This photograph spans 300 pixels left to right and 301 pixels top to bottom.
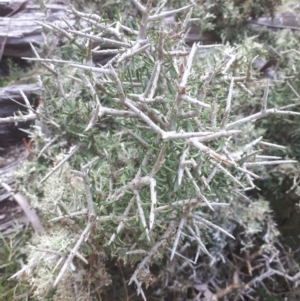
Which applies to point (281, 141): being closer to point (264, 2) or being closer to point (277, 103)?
point (277, 103)

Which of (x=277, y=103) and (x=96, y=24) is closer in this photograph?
(x=96, y=24)

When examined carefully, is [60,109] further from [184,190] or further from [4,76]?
[4,76]

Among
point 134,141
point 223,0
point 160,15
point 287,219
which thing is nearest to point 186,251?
point 287,219

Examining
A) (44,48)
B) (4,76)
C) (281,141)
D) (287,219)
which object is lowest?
(287,219)

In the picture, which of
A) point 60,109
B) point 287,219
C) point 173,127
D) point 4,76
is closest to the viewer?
Result: point 173,127

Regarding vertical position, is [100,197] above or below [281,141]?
above

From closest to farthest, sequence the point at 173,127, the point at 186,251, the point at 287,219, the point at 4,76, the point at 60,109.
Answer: the point at 173,127, the point at 60,109, the point at 186,251, the point at 287,219, the point at 4,76

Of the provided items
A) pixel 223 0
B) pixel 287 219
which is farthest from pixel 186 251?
pixel 223 0
